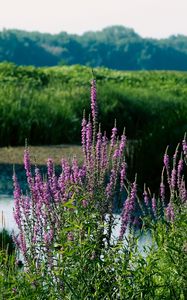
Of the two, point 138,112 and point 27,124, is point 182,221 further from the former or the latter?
point 138,112

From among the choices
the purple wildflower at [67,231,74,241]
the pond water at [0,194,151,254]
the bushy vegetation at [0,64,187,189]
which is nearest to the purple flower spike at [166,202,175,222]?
the purple wildflower at [67,231,74,241]

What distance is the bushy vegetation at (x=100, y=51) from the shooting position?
149m

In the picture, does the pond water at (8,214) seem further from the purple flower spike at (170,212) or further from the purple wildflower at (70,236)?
the purple wildflower at (70,236)

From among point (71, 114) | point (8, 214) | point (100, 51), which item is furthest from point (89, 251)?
point (100, 51)

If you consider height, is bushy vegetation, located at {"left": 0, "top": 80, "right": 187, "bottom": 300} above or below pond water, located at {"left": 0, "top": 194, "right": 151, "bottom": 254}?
above

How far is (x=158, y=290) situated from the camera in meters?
6.15

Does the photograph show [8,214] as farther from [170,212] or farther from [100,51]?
[100,51]

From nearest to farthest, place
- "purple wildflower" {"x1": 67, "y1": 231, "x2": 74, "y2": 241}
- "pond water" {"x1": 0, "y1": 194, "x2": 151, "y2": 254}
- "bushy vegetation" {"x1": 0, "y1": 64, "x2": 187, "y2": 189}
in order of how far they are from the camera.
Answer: "purple wildflower" {"x1": 67, "y1": 231, "x2": 74, "y2": 241}, "pond water" {"x1": 0, "y1": 194, "x2": 151, "y2": 254}, "bushy vegetation" {"x1": 0, "y1": 64, "x2": 187, "y2": 189}

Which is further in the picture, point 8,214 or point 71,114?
point 71,114

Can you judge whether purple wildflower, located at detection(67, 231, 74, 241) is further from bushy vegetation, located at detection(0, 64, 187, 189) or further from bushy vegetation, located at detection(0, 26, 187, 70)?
bushy vegetation, located at detection(0, 26, 187, 70)

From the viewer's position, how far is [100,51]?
166 metres

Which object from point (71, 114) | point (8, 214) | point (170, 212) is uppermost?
point (170, 212)

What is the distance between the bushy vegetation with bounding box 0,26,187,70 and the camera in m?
149

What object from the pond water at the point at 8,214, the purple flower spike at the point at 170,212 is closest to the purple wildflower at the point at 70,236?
the purple flower spike at the point at 170,212
